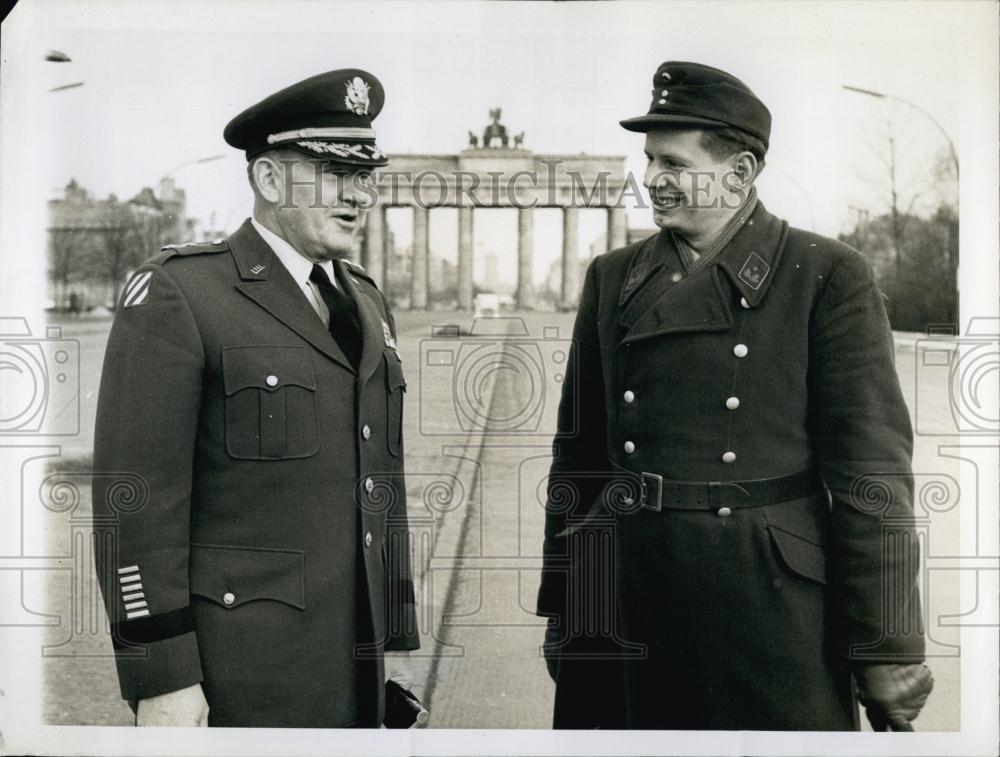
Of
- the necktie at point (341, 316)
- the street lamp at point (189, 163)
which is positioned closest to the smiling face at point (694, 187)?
the necktie at point (341, 316)

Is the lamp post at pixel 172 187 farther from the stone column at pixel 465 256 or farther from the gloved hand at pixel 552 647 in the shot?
the gloved hand at pixel 552 647

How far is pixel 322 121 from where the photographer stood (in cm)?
292

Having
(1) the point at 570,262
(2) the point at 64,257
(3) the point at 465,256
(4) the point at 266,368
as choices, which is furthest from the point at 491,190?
(2) the point at 64,257

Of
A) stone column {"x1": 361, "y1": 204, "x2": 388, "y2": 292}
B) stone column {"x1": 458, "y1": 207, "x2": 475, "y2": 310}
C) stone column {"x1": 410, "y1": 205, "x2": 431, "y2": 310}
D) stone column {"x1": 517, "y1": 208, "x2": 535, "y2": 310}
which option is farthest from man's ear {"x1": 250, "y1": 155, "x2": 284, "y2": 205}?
stone column {"x1": 517, "y1": 208, "x2": 535, "y2": 310}

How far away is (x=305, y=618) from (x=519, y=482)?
2.67ft

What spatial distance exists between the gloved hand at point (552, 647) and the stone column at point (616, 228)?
1200mm

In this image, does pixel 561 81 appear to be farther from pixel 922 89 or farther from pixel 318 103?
pixel 922 89

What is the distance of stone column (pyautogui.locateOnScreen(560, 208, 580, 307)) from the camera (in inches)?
128

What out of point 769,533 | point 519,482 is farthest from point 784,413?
point 519,482

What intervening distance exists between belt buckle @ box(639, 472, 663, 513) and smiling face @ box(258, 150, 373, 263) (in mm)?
1078

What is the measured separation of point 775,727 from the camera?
3.04m

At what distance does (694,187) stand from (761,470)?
0.85 m

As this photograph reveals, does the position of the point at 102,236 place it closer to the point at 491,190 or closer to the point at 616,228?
the point at 491,190

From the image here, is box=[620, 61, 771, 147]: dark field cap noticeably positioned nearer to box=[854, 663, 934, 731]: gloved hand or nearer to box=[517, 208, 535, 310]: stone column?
box=[517, 208, 535, 310]: stone column
